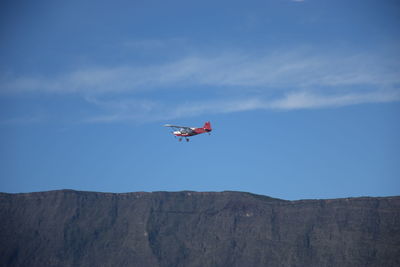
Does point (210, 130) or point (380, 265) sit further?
point (380, 265)

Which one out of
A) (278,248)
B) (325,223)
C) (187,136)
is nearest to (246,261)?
(278,248)

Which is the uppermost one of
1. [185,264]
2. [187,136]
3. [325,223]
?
[187,136]

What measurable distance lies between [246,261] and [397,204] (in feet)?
151

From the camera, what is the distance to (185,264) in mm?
199000

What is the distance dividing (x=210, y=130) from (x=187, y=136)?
613cm

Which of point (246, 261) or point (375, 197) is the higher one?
point (375, 197)

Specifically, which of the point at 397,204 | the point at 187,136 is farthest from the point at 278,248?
the point at 187,136

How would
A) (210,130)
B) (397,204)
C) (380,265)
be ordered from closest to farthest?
1. (210,130)
2. (380,265)
3. (397,204)

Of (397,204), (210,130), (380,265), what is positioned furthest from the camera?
(397,204)

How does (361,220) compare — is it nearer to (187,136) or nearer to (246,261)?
(246,261)

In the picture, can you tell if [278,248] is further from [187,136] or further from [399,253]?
[187,136]

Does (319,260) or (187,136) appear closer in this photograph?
(187,136)

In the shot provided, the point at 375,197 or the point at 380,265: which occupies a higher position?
the point at 375,197

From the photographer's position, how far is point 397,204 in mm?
192875
